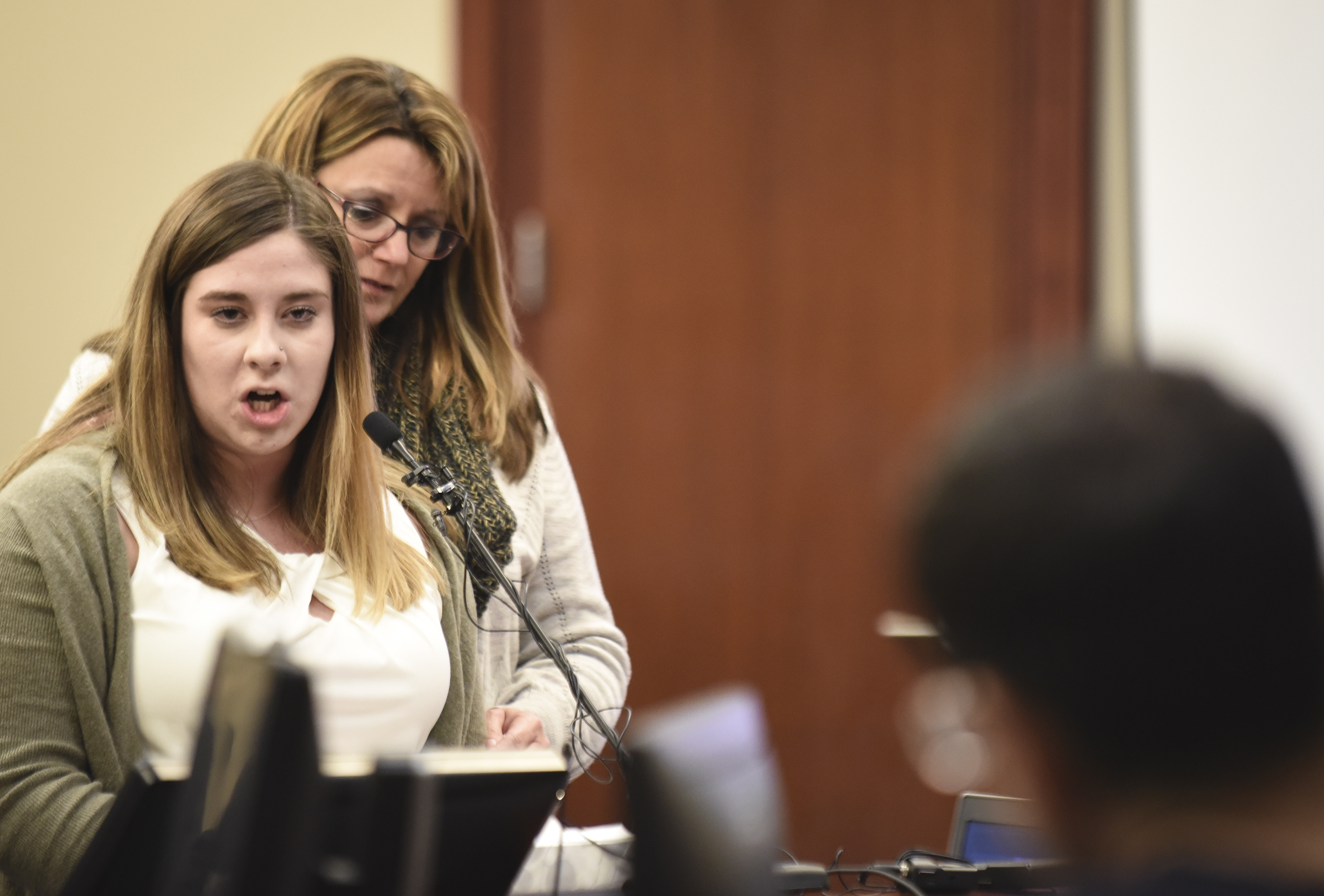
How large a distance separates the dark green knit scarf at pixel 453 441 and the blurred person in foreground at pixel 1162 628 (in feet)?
3.57

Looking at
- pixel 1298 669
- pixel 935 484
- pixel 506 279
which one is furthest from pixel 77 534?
pixel 506 279

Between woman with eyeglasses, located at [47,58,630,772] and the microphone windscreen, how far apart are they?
13.1 inches

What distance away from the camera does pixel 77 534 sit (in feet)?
4.15

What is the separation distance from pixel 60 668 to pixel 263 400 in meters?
0.34

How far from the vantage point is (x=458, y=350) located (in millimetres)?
1861

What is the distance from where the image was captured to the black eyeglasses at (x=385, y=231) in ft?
5.70

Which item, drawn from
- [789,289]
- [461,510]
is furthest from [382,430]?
[789,289]

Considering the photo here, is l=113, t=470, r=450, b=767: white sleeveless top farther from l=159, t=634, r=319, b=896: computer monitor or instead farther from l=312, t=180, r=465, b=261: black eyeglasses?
l=312, t=180, r=465, b=261: black eyeglasses

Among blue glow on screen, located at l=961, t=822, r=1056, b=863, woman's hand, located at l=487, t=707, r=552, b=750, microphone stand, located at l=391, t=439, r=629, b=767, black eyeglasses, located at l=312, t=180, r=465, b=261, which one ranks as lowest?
blue glow on screen, located at l=961, t=822, r=1056, b=863

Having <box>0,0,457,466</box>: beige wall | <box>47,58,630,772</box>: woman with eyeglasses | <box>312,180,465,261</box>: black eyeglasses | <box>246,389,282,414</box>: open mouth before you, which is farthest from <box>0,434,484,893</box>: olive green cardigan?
<box>0,0,457,466</box>: beige wall

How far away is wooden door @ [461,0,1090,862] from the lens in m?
2.69

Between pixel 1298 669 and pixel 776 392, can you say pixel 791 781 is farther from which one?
pixel 1298 669

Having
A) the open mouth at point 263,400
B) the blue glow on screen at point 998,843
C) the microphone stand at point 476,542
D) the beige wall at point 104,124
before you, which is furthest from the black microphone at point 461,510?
the beige wall at point 104,124

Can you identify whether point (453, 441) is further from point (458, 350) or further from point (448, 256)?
point (448, 256)
